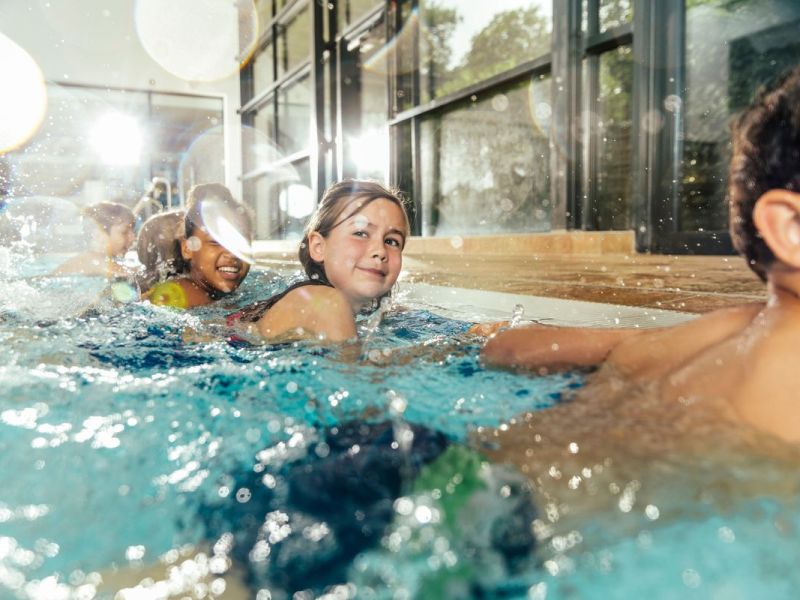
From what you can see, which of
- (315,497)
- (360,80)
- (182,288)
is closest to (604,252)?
(182,288)

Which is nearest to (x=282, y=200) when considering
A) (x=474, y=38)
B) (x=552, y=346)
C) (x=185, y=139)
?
(x=185, y=139)

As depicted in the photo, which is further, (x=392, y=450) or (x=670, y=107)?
(x=670, y=107)

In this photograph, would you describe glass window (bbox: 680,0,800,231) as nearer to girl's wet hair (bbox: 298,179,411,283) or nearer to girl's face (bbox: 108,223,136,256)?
girl's wet hair (bbox: 298,179,411,283)

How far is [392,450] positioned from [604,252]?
4.14 metres

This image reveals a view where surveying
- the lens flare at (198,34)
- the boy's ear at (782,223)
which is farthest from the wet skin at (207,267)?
the lens flare at (198,34)

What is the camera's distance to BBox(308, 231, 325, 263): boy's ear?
8.74 ft

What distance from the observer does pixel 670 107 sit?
4.49 m

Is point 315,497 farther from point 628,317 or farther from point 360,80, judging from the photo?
point 360,80

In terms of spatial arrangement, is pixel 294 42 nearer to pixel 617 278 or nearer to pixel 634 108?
pixel 634 108

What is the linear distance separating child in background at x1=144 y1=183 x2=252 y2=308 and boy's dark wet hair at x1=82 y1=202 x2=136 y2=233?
1.56 meters

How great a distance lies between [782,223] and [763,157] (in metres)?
0.13

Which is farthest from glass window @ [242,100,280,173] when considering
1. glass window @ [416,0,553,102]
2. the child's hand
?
the child's hand

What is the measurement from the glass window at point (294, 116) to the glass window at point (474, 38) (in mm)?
3969

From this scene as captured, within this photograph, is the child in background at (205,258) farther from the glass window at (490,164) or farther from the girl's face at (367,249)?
the glass window at (490,164)
